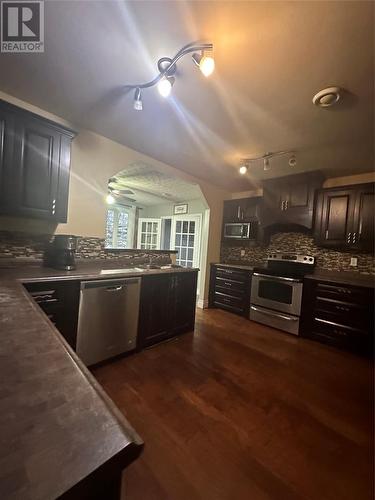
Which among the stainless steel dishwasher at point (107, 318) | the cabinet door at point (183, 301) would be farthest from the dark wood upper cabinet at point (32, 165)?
the cabinet door at point (183, 301)

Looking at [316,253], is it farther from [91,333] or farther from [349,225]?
[91,333]

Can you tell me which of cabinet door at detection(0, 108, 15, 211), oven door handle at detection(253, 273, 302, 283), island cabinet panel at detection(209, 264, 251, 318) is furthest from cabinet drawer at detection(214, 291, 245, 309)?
cabinet door at detection(0, 108, 15, 211)

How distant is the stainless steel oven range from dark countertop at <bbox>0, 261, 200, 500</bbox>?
3170 mm

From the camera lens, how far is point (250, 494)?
43.4 inches

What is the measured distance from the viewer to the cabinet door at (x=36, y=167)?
1.77 m

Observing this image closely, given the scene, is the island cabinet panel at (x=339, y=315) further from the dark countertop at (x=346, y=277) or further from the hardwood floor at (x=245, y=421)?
the hardwood floor at (x=245, y=421)

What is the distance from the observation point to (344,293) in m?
2.78

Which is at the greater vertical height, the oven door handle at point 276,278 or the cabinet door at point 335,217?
the cabinet door at point 335,217

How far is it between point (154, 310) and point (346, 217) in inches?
112

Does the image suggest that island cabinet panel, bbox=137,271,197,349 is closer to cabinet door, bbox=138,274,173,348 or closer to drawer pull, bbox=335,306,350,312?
cabinet door, bbox=138,274,173,348

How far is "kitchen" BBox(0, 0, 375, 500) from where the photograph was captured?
62cm

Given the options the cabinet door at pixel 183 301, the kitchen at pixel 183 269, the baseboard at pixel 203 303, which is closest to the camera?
the kitchen at pixel 183 269

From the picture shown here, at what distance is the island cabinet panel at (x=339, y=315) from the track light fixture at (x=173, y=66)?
2.87 meters

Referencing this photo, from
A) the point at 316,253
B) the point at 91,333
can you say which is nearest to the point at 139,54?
the point at 91,333
